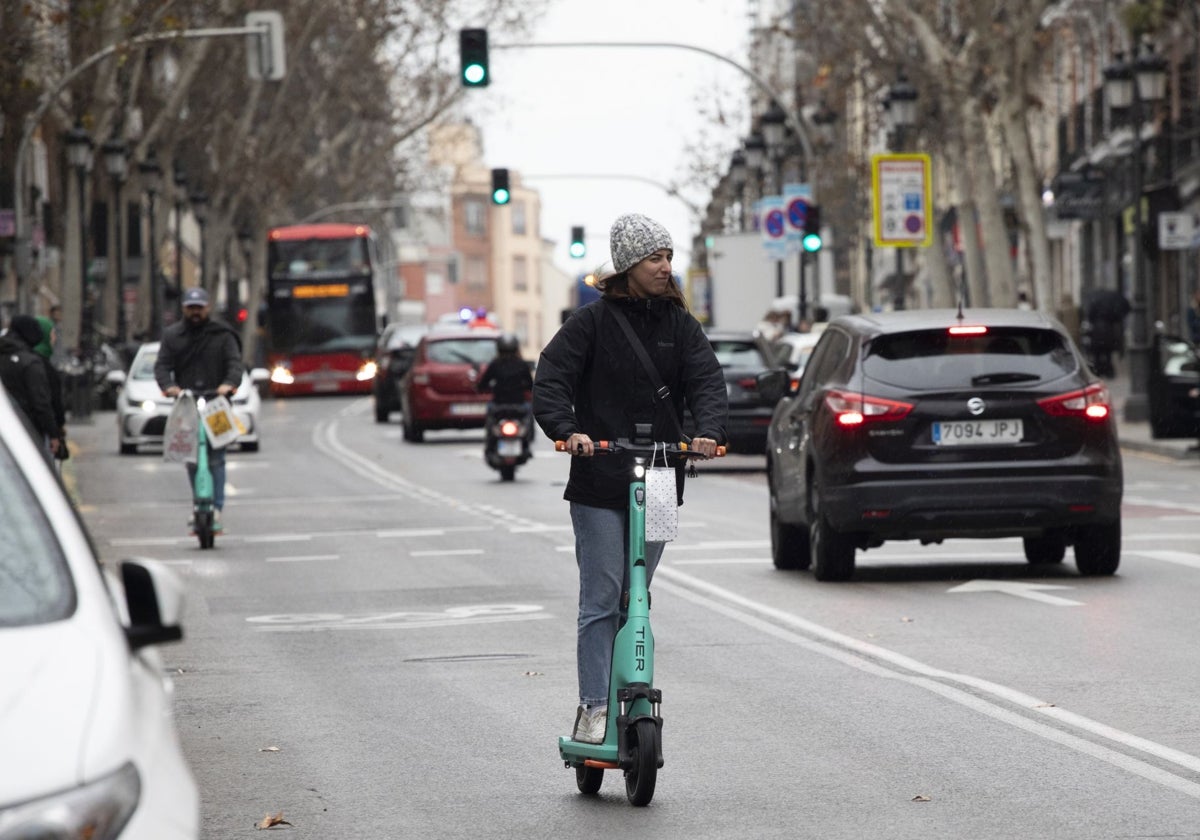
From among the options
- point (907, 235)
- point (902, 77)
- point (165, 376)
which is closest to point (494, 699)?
point (165, 376)

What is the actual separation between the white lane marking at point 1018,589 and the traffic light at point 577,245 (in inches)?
2014

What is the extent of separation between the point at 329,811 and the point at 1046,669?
411 centimetres

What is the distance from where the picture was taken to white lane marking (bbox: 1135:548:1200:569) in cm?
1666

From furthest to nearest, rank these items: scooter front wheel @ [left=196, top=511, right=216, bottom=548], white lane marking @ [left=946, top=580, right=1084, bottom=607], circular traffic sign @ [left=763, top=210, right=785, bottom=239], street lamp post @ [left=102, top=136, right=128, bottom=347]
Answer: street lamp post @ [left=102, top=136, right=128, bottom=347] → circular traffic sign @ [left=763, top=210, right=785, bottom=239] → scooter front wheel @ [left=196, top=511, right=216, bottom=548] → white lane marking @ [left=946, top=580, right=1084, bottom=607]

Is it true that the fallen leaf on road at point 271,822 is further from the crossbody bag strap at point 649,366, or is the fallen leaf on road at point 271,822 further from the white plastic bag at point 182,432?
the white plastic bag at point 182,432

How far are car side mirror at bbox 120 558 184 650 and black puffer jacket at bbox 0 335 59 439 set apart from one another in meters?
13.1

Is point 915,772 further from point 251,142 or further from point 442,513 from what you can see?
point 251,142

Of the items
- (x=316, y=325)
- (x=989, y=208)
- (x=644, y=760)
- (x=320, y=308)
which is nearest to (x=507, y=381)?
(x=989, y=208)

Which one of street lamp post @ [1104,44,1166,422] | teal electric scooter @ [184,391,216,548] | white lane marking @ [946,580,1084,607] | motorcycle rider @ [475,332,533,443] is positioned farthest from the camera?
street lamp post @ [1104,44,1166,422]

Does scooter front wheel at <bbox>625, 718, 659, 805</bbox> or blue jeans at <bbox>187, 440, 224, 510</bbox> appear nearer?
scooter front wheel at <bbox>625, 718, 659, 805</bbox>

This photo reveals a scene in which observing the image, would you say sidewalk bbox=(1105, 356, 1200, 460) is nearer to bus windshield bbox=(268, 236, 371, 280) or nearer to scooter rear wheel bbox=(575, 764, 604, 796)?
scooter rear wheel bbox=(575, 764, 604, 796)

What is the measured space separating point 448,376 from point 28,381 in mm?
21030

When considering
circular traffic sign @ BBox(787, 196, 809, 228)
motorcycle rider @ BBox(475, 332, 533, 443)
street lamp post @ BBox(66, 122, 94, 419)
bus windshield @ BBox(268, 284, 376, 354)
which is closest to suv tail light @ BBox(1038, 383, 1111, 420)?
motorcycle rider @ BBox(475, 332, 533, 443)

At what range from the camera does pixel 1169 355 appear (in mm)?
31453
